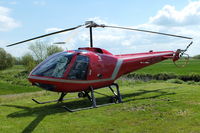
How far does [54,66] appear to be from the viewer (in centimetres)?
837

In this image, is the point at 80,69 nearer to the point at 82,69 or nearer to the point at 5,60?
the point at 82,69

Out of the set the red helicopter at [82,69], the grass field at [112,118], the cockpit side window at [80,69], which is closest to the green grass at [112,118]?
the grass field at [112,118]

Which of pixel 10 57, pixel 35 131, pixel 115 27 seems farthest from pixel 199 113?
pixel 10 57

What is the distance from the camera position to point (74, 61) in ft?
28.6

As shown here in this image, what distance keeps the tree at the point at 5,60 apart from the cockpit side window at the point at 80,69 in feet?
170

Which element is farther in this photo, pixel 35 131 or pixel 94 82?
pixel 94 82

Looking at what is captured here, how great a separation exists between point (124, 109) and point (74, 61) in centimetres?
285

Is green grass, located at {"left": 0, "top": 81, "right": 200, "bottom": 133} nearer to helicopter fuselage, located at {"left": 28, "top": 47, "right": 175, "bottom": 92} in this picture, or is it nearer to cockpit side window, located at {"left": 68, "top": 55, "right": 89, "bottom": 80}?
helicopter fuselage, located at {"left": 28, "top": 47, "right": 175, "bottom": 92}

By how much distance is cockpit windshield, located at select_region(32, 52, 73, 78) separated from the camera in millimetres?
8273

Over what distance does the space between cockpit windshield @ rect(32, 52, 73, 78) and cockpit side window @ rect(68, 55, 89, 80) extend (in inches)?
13.5

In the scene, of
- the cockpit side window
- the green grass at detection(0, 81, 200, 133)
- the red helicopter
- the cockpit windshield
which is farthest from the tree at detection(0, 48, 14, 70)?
the cockpit side window

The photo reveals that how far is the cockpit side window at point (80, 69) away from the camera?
872 cm

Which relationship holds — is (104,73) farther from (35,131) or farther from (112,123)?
(35,131)

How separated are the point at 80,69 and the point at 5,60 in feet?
173
